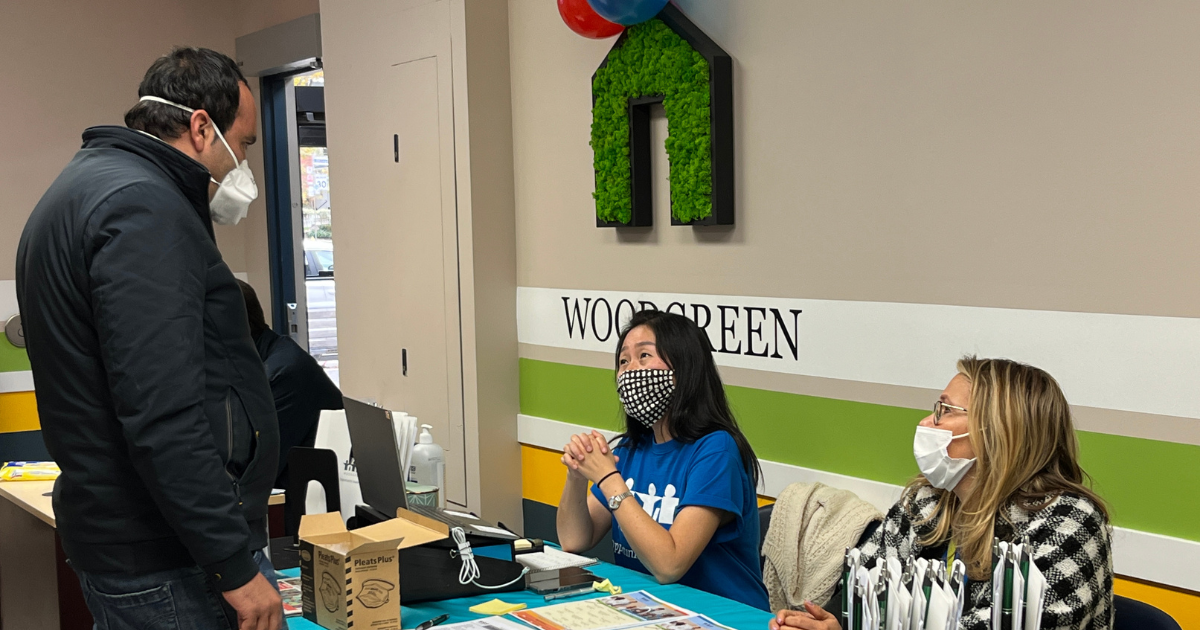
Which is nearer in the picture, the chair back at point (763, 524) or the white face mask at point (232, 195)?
the white face mask at point (232, 195)

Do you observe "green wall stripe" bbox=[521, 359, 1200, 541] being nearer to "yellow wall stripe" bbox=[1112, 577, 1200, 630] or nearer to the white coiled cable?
"yellow wall stripe" bbox=[1112, 577, 1200, 630]

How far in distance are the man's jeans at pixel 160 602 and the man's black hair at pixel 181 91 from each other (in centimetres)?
74

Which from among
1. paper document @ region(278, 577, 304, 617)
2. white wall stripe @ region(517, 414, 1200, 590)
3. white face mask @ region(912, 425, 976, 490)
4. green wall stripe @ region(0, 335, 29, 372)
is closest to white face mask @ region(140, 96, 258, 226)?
paper document @ region(278, 577, 304, 617)

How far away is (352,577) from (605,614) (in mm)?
472

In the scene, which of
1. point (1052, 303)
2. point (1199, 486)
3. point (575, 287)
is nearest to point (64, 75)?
point (575, 287)

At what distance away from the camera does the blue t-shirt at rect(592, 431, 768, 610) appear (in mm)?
2396

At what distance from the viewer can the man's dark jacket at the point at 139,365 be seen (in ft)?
5.30

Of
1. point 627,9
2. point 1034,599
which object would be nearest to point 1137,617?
point 1034,599

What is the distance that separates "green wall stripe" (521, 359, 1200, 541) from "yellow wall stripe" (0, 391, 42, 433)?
2867 mm

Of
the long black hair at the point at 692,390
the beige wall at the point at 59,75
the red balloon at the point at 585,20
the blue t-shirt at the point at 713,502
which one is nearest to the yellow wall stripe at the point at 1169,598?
the blue t-shirt at the point at 713,502

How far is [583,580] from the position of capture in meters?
2.24

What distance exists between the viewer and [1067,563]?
5.74 feet

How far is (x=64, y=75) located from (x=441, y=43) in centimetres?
260

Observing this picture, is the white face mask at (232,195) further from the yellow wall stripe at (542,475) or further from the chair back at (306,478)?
the yellow wall stripe at (542,475)
